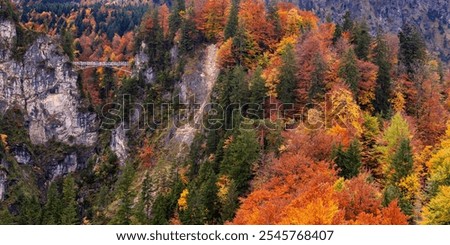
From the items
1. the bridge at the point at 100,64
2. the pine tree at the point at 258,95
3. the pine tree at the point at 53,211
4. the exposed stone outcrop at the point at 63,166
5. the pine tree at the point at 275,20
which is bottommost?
the exposed stone outcrop at the point at 63,166

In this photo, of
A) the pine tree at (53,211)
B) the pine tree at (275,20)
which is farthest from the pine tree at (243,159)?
the pine tree at (53,211)

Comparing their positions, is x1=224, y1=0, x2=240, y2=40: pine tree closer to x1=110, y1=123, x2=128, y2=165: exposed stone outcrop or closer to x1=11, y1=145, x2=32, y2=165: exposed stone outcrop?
x1=110, y1=123, x2=128, y2=165: exposed stone outcrop

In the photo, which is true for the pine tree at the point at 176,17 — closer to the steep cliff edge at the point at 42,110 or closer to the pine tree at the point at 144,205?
the pine tree at the point at 144,205

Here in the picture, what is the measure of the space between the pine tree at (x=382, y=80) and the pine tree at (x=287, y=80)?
9.38 metres

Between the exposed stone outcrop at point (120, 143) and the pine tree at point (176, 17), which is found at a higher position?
the pine tree at point (176, 17)

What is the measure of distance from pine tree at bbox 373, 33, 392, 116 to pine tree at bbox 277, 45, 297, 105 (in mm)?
9382

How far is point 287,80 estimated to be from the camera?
180 ft

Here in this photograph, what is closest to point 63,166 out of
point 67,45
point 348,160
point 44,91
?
point 44,91

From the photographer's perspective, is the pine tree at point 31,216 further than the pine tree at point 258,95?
Yes

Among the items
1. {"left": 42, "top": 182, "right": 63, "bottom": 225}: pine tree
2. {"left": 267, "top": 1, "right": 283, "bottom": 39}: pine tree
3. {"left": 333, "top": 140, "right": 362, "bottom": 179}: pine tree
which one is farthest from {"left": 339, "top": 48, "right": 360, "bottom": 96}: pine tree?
{"left": 42, "top": 182, "right": 63, "bottom": 225}: pine tree

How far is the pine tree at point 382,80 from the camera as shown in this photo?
5764 cm

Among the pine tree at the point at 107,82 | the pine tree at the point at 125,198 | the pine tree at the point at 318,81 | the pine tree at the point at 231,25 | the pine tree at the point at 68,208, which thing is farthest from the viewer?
the pine tree at the point at 107,82

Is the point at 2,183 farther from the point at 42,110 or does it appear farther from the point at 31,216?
the point at 31,216
